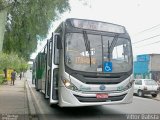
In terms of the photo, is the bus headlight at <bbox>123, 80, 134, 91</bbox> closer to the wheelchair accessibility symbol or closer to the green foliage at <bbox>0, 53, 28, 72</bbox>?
the wheelchair accessibility symbol

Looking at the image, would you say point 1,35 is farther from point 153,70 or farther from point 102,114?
point 153,70

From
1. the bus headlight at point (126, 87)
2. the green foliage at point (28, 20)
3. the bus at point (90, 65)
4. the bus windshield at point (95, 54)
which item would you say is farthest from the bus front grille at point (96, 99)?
the green foliage at point (28, 20)

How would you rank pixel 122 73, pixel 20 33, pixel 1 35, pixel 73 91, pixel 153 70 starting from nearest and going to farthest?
pixel 1 35 < pixel 73 91 < pixel 122 73 < pixel 20 33 < pixel 153 70

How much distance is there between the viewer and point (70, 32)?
11484 mm

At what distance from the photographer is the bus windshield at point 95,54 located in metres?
11.3

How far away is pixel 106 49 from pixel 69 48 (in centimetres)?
131

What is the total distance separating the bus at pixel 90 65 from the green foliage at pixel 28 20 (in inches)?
106

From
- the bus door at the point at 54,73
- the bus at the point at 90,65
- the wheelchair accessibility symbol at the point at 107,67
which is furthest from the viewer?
the bus door at the point at 54,73

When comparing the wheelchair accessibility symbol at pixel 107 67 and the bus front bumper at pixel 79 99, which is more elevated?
the wheelchair accessibility symbol at pixel 107 67

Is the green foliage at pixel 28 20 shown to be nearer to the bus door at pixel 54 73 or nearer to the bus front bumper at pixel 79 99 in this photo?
the bus door at pixel 54 73

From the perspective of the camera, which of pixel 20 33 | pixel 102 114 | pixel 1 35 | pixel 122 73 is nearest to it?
pixel 1 35

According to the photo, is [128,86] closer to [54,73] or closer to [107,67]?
[107,67]

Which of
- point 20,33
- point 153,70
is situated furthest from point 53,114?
point 153,70

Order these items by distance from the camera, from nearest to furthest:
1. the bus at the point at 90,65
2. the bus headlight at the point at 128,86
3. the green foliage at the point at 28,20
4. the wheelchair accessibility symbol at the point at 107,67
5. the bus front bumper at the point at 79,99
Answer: the bus front bumper at the point at 79,99
the bus at the point at 90,65
the wheelchair accessibility symbol at the point at 107,67
the bus headlight at the point at 128,86
the green foliage at the point at 28,20
